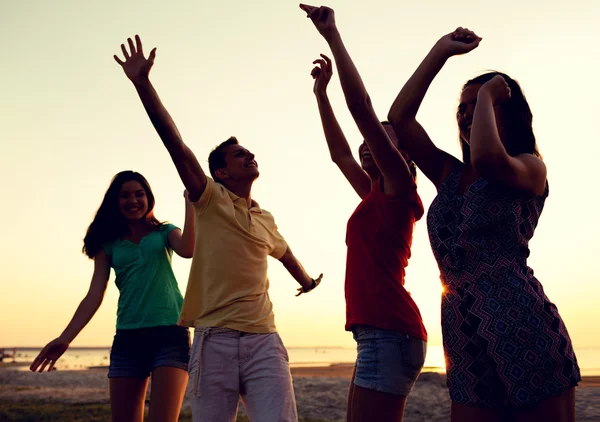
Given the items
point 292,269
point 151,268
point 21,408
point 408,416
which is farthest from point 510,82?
point 21,408

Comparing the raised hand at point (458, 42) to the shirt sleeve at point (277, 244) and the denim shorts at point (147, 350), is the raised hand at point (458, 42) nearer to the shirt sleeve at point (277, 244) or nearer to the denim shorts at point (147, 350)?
the shirt sleeve at point (277, 244)

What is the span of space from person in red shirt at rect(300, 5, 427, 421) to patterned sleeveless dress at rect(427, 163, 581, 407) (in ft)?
2.65

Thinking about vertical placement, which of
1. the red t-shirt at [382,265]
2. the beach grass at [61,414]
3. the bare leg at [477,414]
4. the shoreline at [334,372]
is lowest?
A: the shoreline at [334,372]

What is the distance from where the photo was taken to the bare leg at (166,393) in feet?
14.9

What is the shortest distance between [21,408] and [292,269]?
925 cm

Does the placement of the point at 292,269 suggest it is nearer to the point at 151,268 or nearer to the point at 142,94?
the point at 151,268

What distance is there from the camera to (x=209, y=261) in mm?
4125

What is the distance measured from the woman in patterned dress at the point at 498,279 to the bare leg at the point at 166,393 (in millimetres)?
2503

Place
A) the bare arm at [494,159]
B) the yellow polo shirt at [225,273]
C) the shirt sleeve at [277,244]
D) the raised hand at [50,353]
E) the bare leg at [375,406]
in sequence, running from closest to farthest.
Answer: the bare arm at [494,159] < the bare leg at [375,406] < the yellow polo shirt at [225,273] < the shirt sleeve at [277,244] < the raised hand at [50,353]

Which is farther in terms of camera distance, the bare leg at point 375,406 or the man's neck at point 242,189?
the man's neck at point 242,189

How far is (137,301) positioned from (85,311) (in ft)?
1.83

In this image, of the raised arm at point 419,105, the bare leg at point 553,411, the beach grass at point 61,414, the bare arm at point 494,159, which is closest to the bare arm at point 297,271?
the raised arm at point 419,105

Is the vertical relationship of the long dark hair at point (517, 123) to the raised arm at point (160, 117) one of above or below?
below

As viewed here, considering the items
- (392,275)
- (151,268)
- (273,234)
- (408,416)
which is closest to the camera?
(392,275)
